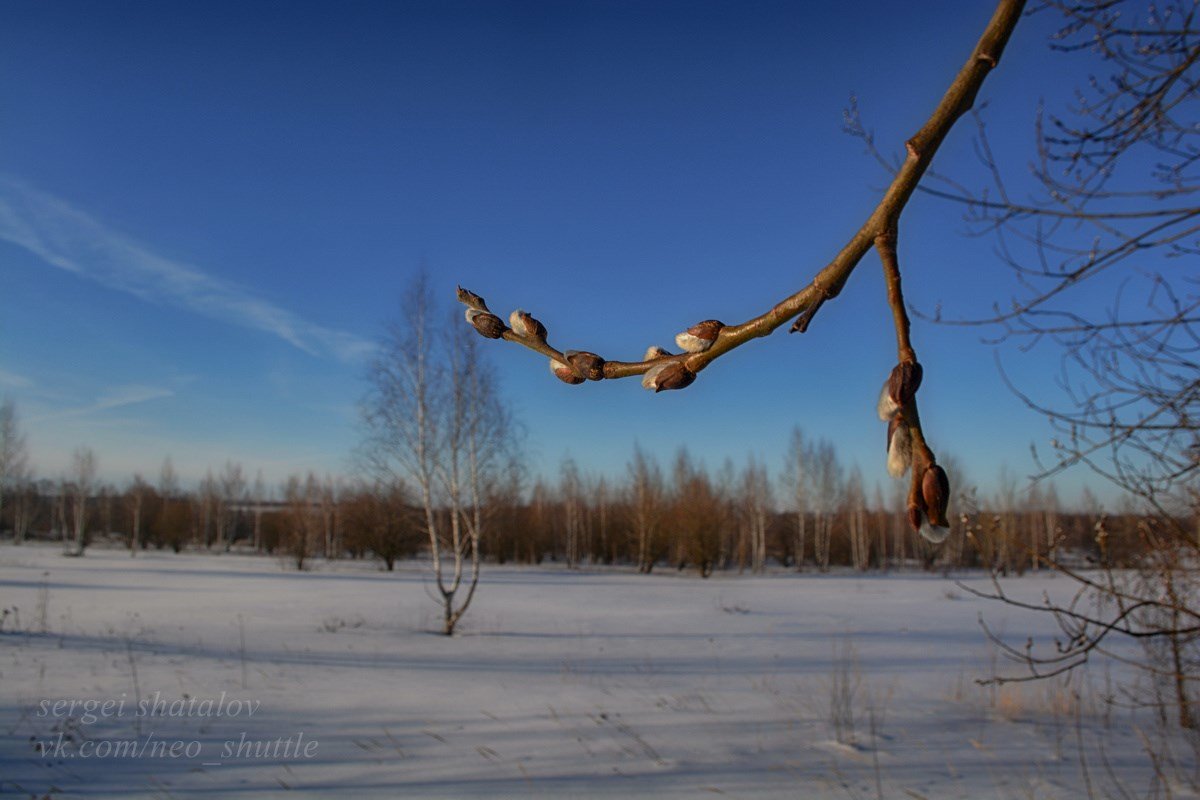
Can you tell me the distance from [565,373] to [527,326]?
0.30ft

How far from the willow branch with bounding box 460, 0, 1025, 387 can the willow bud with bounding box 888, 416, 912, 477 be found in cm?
11

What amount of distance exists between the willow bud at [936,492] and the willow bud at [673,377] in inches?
9.5

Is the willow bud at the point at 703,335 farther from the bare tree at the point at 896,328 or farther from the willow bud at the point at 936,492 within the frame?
the willow bud at the point at 936,492

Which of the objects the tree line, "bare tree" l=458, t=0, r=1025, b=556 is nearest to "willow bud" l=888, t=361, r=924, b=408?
"bare tree" l=458, t=0, r=1025, b=556

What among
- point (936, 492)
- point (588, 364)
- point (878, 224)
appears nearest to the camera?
point (936, 492)

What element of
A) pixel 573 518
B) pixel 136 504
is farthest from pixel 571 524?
pixel 136 504

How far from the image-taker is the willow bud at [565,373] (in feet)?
2.44

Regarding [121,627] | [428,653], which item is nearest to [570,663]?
[428,653]

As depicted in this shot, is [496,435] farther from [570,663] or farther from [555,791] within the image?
[555,791]

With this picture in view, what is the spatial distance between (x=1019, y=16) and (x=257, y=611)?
18.4 m

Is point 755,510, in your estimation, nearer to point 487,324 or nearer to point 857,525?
point 857,525

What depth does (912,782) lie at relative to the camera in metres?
6.16

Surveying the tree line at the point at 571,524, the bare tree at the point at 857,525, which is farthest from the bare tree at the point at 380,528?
the bare tree at the point at 857,525

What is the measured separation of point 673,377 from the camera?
0.66m
